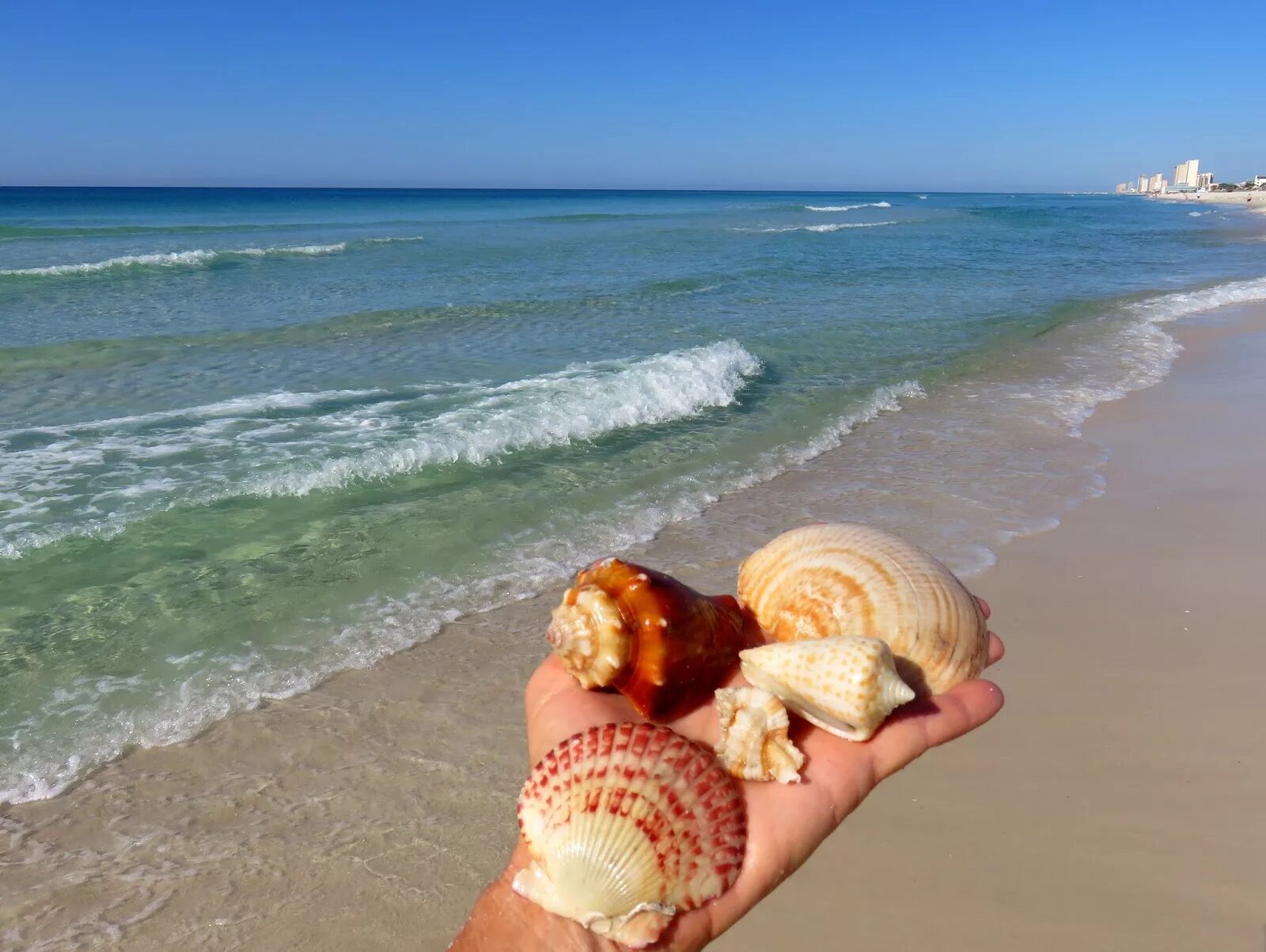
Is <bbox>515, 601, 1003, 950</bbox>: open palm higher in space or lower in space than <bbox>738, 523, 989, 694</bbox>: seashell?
lower

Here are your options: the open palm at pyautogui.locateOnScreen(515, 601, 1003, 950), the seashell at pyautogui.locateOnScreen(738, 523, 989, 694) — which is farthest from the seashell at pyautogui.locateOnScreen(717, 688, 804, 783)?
the seashell at pyautogui.locateOnScreen(738, 523, 989, 694)

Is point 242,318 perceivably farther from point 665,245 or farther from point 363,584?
point 665,245

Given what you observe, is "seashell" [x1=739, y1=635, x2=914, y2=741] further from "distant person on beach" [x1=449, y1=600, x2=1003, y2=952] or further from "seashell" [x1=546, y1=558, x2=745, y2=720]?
"seashell" [x1=546, y1=558, x2=745, y2=720]

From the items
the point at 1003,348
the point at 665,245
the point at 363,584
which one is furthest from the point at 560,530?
the point at 665,245

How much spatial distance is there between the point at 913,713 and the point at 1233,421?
9.09m

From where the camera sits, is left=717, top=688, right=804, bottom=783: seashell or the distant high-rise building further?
the distant high-rise building

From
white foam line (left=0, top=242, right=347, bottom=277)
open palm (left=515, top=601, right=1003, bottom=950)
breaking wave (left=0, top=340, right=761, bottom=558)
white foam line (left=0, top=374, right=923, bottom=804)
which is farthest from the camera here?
white foam line (left=0, top=242, right=347, bottom=277)

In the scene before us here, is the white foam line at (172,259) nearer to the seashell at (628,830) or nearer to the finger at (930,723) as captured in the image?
the seashell at (628,830)

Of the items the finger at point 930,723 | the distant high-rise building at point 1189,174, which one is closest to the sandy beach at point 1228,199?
the distant high-rise building at point 1189,174

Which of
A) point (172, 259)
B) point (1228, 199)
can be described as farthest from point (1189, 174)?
point (172, 259)

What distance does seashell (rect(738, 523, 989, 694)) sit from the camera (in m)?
2.80

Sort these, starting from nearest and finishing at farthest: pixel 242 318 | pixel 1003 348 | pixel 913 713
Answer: pixel 913 713, pixel 1003 348, pixel 242 318

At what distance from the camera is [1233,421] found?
375 inches

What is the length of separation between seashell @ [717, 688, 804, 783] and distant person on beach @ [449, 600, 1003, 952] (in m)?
0.05
